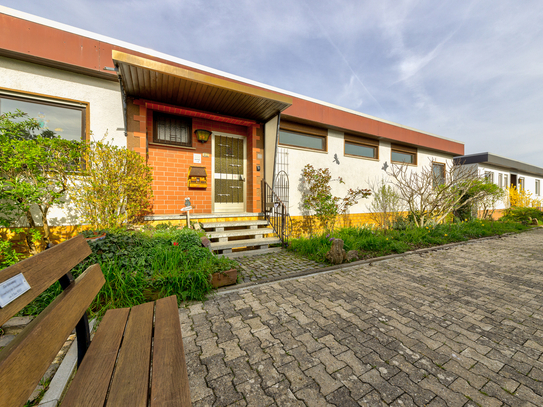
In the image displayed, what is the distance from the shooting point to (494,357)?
73.9 inches

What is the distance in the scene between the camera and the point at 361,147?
357 inches

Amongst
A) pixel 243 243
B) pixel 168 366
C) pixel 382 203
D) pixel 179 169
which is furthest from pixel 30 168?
pixel 382 203

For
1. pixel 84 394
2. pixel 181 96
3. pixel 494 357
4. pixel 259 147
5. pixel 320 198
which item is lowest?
pixel 494 357

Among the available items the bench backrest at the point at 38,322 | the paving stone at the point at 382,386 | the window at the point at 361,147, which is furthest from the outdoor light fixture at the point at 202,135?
the paving stone at the point at 382,386

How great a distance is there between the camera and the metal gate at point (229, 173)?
6281 mm

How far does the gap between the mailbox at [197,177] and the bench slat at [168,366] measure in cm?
448

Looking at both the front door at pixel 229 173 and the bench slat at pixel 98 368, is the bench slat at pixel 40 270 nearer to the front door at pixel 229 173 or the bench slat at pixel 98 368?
the bench slat at pixel 98 368

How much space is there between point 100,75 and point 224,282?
5015 mm

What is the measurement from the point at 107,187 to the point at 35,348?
3895 millimetres

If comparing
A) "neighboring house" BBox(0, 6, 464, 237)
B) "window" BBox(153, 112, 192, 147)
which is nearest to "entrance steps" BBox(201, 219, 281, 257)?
"neighboring house" BBox(0, 6, 464, 237)

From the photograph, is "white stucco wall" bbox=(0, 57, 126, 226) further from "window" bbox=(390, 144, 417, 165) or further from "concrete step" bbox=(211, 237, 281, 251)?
"window" bbox=(390, 144, 417, 165)

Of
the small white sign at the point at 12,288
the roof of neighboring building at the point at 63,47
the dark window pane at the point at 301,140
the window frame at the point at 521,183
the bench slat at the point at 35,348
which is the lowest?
the bench slat at the point at 35,348

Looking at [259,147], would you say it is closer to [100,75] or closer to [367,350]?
[100,75]

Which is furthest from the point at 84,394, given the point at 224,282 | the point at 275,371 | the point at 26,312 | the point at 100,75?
the point at 100,75
